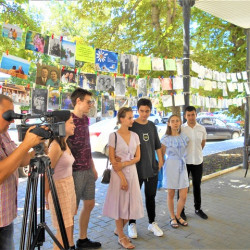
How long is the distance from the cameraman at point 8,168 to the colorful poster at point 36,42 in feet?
6.31

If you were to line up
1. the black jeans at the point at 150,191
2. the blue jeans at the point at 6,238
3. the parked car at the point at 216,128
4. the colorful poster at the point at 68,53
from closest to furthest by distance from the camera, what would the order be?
the blue jeans at the point at 6,238
the black jeans at the point at 150,191
the colorful poster at the point at 68,53
the parked car at the point at 216,128

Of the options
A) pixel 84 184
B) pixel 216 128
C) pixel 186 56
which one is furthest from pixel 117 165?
pixel 216 128

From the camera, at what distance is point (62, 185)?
2.58 meters

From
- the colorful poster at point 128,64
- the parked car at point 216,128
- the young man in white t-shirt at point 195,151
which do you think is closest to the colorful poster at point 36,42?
the colorful poster at point 128,64

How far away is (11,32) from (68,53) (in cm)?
86

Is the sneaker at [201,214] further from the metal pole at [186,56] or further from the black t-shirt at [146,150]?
the metal pole at [186,56]

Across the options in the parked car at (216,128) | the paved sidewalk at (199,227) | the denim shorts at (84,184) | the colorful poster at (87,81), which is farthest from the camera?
the parked car at (216,128)

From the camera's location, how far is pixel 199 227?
12.7 ft

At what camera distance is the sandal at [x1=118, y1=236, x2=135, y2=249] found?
10.6 feet

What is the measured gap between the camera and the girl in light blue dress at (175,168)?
394 centimetres

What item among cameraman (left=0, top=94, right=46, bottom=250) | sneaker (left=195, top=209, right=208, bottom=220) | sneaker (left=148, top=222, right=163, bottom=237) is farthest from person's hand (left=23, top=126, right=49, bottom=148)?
sneaker (left=195, top=209, right=208, bottom=220)

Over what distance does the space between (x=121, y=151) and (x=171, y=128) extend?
108cm

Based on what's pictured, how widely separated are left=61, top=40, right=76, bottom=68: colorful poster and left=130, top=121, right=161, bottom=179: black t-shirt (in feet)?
4.49

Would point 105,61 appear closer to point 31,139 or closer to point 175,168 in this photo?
point 175,168
